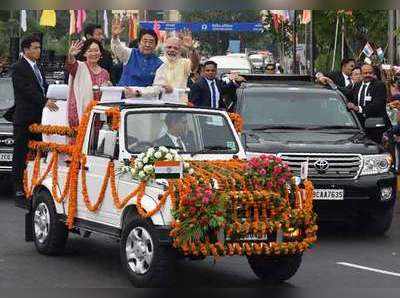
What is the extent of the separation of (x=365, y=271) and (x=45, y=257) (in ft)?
10.3

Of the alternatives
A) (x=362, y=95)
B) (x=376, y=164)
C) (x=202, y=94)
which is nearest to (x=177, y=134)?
(x=376, y=164)

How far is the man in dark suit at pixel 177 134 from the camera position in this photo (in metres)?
9.43

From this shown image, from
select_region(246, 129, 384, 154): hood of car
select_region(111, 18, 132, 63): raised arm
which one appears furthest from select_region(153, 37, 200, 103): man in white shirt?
select_region(246, 129, 384, 154): hood of car

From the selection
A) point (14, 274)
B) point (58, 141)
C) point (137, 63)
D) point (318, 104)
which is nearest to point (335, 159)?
Answer: point (318, 104)

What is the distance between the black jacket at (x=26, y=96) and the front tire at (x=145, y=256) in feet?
11.7

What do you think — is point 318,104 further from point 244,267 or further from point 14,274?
point 14,274

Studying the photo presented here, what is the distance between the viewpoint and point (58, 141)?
35.5 ft

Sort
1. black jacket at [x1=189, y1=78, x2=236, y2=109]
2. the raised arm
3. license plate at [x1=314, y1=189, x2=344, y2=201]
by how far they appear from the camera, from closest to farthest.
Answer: the raised arm < license plate at [x1=314, y1=189, x2=344, y2=201] < black jacket at [x1=189, y1=78, x2=236, y2=109]

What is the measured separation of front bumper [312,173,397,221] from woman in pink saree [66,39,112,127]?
2.89 m

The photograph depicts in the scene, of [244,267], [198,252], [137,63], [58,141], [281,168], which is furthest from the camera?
[137,63]

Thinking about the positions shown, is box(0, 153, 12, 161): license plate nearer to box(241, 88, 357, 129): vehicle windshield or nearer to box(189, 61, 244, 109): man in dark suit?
box(189, 61, 244, 109): man in dark suit

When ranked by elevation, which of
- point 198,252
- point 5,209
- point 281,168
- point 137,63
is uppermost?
point 137,63

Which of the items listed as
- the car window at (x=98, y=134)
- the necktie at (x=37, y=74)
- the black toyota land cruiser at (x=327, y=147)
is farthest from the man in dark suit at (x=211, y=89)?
the car window at (x=98, y=134)

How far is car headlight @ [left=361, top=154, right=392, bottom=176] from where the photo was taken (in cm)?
1245
